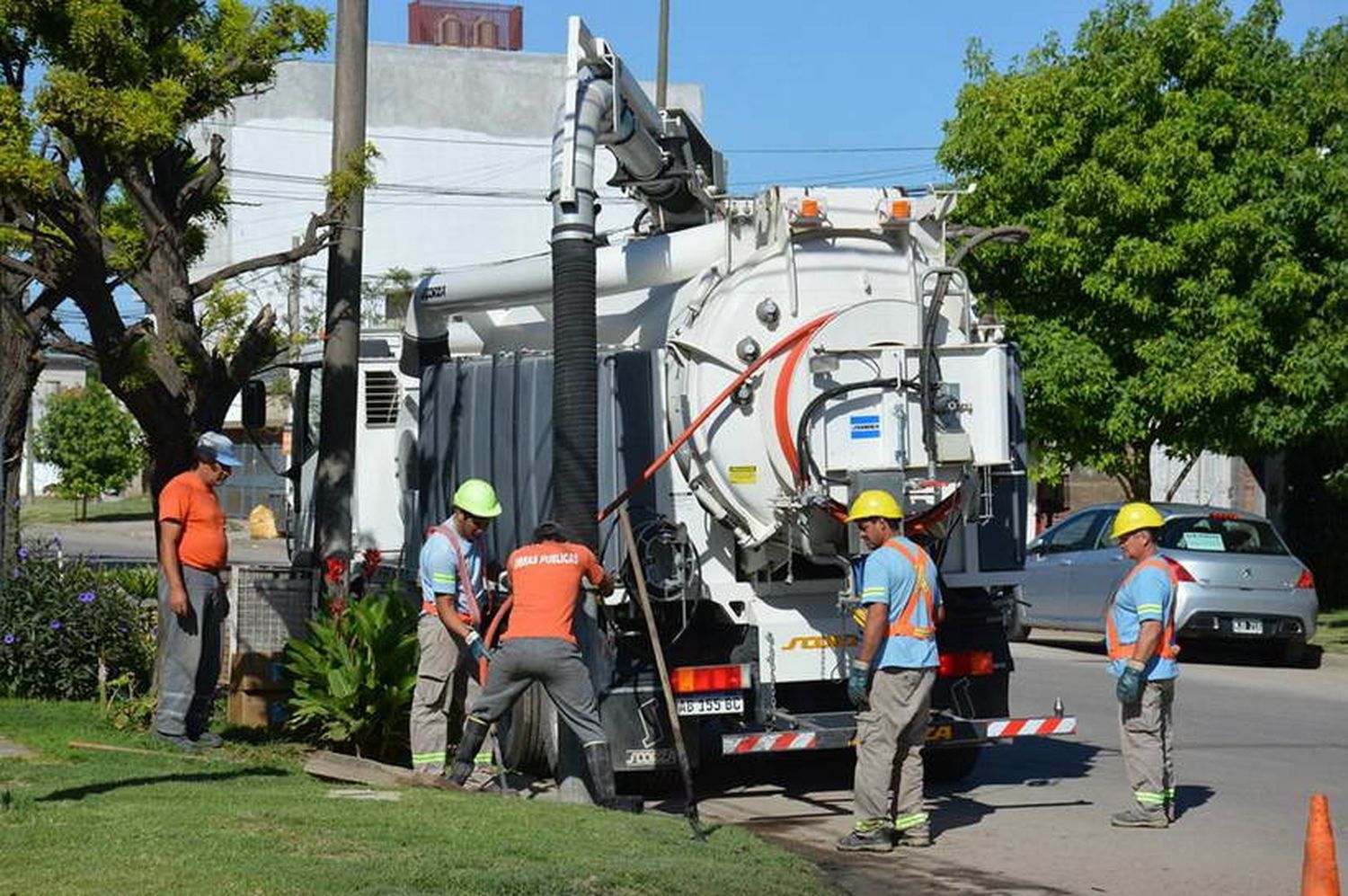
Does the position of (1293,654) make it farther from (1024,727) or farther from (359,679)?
(359,679)

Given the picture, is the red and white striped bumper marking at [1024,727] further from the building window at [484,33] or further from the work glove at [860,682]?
the building window at [484,33]

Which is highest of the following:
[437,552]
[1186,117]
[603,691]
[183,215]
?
[1186,117]

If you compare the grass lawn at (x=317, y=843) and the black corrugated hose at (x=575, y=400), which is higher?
the black corrugated hose at (x=575, y=400)

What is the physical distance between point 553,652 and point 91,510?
57.3m

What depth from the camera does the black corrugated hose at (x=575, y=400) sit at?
10.3 meters

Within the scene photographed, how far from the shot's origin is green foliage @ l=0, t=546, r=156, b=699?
13.7 metres

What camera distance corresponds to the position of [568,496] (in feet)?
33.9

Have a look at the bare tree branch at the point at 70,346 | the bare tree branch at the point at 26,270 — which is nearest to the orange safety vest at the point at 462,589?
the bare tree branch at the point at 70,346

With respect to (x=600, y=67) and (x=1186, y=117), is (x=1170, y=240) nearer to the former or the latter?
(x=1186, y=117)

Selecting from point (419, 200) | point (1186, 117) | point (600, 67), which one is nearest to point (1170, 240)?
point (1186, 117)

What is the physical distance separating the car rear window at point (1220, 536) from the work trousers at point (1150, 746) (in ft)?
30.5

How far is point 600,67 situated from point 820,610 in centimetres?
337

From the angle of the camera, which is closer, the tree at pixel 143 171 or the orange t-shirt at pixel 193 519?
the orange t-shirt at pixel 193 519

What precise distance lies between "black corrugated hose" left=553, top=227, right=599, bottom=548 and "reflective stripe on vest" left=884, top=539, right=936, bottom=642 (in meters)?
1.60
